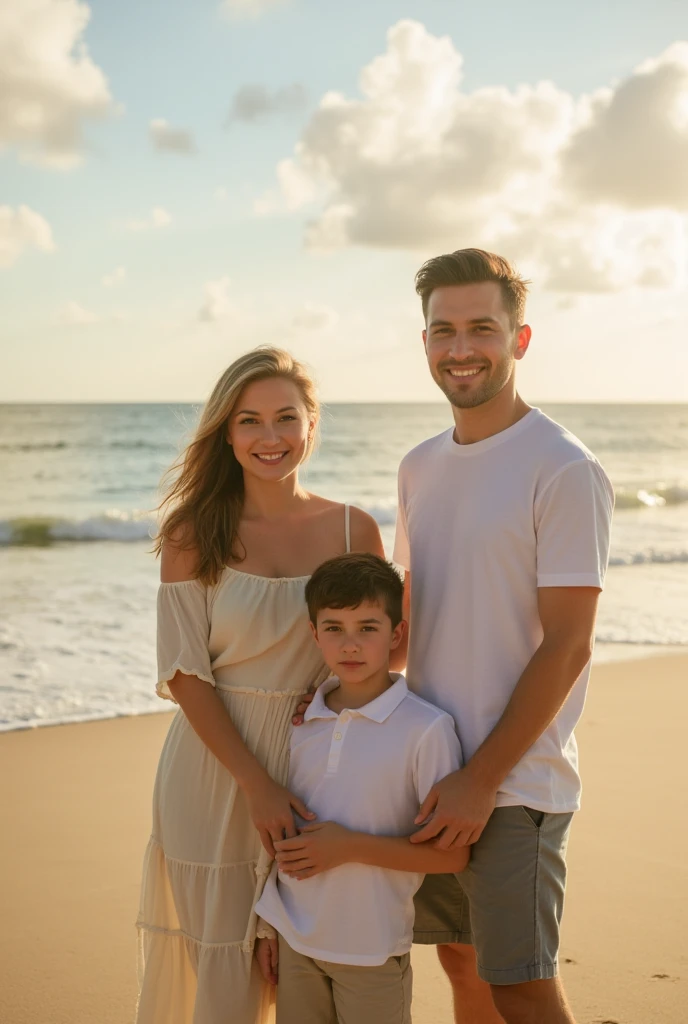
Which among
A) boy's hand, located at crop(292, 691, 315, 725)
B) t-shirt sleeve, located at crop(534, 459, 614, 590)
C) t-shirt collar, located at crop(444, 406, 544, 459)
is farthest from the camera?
boy's hand, located at crop(292, 691, 315, 725)

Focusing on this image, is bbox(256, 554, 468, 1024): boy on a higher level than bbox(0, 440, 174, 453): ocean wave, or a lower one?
lower

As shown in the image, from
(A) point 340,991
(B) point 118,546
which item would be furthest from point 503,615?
(B) point 118,546

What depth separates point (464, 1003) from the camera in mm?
3055

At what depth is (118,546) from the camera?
622 inches

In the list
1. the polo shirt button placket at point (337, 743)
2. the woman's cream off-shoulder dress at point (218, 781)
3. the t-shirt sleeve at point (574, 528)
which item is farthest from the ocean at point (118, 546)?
the t-shirt sleeve at point (574, 528)

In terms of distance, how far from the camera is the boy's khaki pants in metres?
2.52

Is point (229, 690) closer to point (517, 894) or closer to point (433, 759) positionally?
point (433, 759)

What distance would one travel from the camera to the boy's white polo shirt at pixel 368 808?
2.50 metres

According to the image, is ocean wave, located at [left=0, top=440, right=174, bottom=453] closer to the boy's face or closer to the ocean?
the ocean

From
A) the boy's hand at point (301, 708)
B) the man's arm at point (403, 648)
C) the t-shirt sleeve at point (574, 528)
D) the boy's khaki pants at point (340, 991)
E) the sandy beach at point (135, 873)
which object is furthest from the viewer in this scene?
the sandy beach at point (135, 873)

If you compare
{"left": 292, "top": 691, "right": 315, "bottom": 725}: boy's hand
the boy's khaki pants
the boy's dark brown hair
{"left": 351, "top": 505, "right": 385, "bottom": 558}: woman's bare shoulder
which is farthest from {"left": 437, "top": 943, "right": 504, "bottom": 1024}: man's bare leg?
{"left": 351, "top": 505, "right": 385, "bottom": 558}: woman's bare shoulder

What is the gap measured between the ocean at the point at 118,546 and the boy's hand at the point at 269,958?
4.66 ft

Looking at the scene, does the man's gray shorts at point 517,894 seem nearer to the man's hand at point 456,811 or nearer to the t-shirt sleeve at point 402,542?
the man's hand at point 456,811

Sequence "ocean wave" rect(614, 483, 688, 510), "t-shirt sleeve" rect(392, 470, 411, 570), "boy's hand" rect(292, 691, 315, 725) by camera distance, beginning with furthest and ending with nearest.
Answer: "ocean wave" rect(614, 483, 688, 510) < "t-shirt sleeve" rect(392, 470, 411, 570) < "boy's hand" rect(292, 691, 315, 725)
